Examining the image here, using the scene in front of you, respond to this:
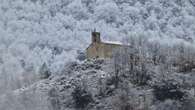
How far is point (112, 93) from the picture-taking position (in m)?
106

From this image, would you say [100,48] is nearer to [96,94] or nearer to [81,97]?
[96,94]

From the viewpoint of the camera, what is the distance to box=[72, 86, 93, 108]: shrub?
103938 mm

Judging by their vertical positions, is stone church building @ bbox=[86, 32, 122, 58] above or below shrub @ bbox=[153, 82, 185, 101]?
above

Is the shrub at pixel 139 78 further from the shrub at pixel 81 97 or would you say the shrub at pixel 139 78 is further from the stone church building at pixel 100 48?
the stone church building at pixel 100 48

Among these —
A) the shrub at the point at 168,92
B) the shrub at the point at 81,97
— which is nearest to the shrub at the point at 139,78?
the shrub at the point at 168,92

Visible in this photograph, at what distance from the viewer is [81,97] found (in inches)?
4102

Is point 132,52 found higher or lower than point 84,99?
higher

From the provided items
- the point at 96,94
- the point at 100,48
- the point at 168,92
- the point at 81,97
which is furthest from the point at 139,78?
the point at 100,48

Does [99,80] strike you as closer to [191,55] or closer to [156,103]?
[156,103]

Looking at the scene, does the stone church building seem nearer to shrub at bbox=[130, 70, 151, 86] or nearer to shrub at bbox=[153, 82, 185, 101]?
shrub at bbox=[130, 70, 151, 86]

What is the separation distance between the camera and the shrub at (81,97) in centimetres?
10394

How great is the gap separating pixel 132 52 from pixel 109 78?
12129 mm

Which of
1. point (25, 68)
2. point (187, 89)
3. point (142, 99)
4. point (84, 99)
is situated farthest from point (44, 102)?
point (25, 68)

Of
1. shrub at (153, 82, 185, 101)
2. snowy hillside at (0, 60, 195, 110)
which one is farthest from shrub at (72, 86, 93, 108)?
shrub at (153, 82, 185, 101)
